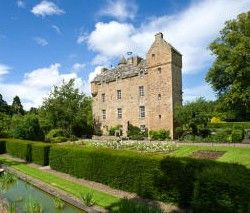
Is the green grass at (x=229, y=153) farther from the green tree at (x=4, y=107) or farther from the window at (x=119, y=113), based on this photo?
the green tree at (x=4, y=107)

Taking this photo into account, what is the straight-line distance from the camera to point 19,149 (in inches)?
1075

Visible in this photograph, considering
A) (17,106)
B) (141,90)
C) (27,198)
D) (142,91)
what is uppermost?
(17,106)

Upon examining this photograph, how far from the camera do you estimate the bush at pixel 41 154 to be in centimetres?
2258

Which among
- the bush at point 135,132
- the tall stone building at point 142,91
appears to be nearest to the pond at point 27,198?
the bush at point 135,132

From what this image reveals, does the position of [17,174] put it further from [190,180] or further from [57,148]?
[190,180]

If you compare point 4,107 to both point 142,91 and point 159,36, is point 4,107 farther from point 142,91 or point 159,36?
point 159,36

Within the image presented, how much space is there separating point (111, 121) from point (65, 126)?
24.2 feet

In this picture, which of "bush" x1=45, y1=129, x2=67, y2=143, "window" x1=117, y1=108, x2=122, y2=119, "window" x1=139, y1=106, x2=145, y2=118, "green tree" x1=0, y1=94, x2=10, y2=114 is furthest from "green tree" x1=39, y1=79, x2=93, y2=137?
"green tree" x1=0, y1=94, x2=10, y2=114

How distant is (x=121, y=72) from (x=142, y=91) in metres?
5.07

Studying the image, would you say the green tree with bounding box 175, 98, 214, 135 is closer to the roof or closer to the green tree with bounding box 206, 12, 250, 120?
the green tree with bounding box 206, 12, 250, 120

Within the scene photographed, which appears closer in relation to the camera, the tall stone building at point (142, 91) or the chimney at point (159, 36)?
the tall stone building at point (142, 91)

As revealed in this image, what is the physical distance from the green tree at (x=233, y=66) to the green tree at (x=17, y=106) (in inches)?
2470

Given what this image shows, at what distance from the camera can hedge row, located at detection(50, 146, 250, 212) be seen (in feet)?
28.7

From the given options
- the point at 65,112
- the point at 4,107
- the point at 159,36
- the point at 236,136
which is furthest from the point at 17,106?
the point at 236,136
